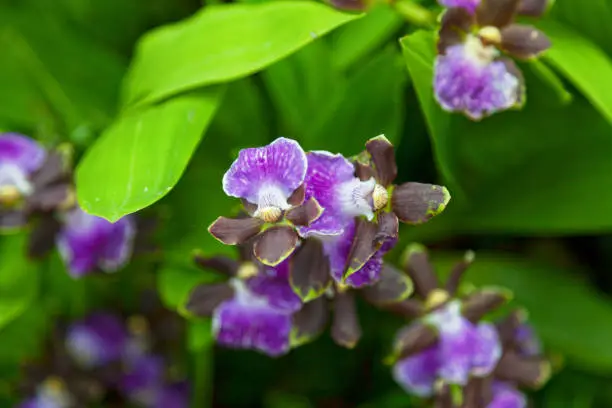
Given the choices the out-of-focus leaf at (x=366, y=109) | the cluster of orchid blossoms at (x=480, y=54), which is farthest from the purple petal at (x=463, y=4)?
the out-of-focus leaf at (x=366, y=109)

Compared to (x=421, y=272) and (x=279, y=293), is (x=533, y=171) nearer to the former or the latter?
(x=421, y=272)

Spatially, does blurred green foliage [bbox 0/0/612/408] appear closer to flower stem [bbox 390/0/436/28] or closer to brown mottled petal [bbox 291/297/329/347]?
flower stem [bbox 390/0/436/28]

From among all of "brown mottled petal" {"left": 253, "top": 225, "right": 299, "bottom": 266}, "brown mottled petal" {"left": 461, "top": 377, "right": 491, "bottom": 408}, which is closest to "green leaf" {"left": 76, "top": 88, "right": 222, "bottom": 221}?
"brown mottled petal" {"left": 253, "top": 225, "right": 299, "bottom": 266}

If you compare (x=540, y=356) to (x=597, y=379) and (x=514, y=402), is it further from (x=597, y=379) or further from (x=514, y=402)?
(x=597, y=379)

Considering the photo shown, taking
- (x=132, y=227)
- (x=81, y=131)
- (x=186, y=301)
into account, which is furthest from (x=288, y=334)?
(x=81, y=131)

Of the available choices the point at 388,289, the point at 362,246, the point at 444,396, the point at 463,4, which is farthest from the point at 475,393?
the point at 463,4

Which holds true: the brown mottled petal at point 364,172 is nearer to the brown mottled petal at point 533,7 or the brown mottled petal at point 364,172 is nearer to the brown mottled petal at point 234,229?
the brown mottled petal at point 234,229
